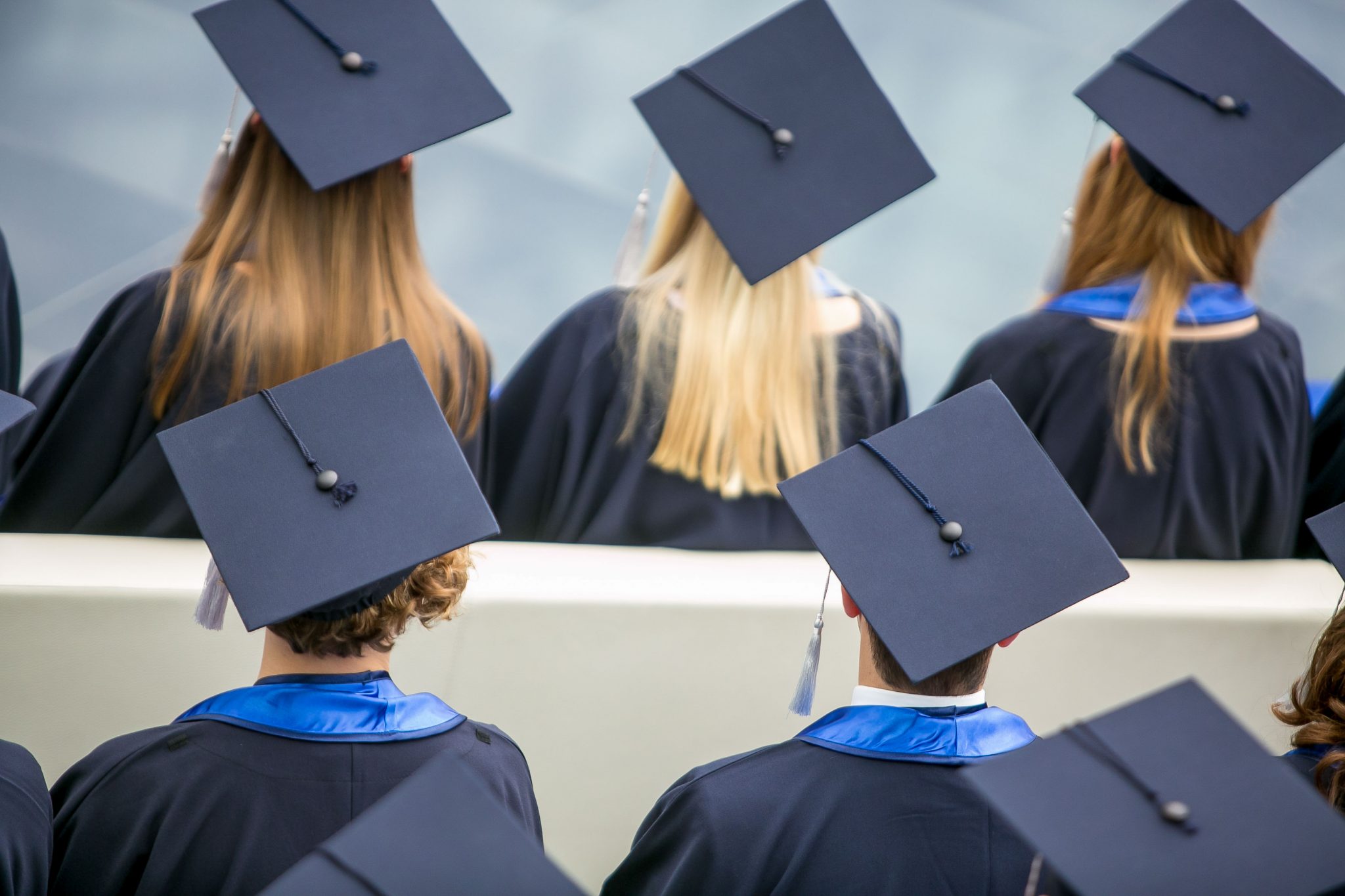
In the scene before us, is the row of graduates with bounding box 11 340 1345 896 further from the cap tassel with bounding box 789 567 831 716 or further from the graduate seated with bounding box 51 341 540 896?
the cap tassel with bounding box 789 567 831 716

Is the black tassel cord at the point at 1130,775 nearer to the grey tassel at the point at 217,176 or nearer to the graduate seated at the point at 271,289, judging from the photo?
the graduate seated at the point at 271,289

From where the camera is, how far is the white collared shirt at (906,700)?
6.05 ft

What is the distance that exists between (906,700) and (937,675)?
0.19 ft

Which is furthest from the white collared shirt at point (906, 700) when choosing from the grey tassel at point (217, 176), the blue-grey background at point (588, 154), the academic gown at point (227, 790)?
the blue-grey background at point (588, 154)

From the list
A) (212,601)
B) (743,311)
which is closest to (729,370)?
(743,311)

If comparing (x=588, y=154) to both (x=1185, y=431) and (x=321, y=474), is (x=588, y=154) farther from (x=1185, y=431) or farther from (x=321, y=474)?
(x=321, y=474)

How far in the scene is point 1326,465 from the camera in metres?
3.38

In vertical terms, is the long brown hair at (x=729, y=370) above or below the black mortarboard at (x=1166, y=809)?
above

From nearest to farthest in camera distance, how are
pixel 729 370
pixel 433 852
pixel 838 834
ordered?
pixel 433 852 → pixel 838 834 → pixel 729 370

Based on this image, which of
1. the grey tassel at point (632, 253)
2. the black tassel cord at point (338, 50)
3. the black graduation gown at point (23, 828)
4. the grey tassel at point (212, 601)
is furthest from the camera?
the grey tassel at point (632, 253)

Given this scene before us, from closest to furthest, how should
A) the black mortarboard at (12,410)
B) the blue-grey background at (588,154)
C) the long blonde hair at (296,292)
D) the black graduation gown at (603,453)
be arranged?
1. the black mortarboard at (12,410)
2. the long blonde hair at (296,292)
3. the black graduation gown at (603,453)
4. the blue-grey background at (588,154)

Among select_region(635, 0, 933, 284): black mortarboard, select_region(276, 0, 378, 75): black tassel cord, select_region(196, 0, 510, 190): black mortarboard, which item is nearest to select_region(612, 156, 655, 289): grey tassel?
select_region(635, 0, 933, 284): black mortarboard

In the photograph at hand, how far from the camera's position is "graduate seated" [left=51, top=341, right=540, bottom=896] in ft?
5.67

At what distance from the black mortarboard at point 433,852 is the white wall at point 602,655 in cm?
93
